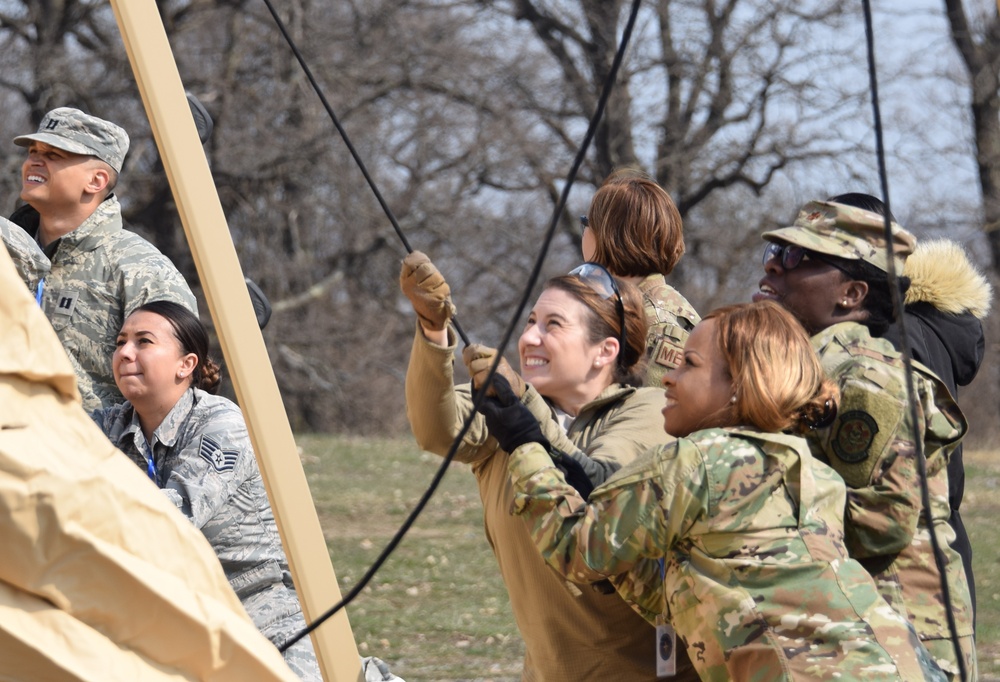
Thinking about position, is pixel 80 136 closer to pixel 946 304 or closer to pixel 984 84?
pixel 946 304

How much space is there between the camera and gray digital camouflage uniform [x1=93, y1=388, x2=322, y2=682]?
371 centimetres

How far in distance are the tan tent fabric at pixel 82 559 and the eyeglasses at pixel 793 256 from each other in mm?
1610

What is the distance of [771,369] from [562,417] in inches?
29.5

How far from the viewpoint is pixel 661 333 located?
3.85 m

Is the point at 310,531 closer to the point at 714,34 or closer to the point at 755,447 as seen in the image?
the point at 755,447

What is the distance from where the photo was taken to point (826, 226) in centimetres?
Answer: 337

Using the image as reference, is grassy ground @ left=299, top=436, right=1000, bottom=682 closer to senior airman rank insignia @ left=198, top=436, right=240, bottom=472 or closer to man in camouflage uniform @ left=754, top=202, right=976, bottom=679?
senior airman rank insignia @ left=198, top=436, right=240, bottom=472

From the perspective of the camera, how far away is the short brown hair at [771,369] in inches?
111

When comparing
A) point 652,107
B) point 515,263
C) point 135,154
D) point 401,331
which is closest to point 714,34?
point 652,107

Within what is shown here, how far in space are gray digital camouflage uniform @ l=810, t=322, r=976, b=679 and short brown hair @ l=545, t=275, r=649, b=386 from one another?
1.42 ft

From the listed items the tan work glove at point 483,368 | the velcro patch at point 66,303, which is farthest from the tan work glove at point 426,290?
the velcro patch at point 66,303

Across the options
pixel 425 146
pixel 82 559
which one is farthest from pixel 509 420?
pixel 425 146

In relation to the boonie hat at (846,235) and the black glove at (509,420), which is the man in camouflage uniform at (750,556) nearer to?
the black glove at (509,420)

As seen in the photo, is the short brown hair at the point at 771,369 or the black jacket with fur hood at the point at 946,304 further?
the black jacket with fur hood at the point at 946,304
